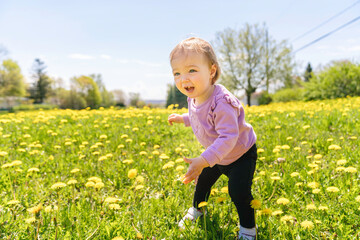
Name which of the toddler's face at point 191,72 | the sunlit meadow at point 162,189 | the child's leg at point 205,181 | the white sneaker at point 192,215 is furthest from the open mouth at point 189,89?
the white sneaker at point 192,215

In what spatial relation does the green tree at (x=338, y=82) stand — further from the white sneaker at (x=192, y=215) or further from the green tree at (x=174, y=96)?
the green tree at (x=174, y=96)

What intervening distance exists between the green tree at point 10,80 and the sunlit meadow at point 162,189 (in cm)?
4916

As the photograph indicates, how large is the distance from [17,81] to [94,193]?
5343cm

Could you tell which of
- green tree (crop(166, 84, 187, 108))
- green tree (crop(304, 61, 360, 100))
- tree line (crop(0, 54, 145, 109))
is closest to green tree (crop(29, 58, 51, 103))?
tree line (crop(0, 54, 145, 109))

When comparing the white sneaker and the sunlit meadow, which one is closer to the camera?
the sunlit meadow

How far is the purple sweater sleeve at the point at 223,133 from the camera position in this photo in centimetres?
169

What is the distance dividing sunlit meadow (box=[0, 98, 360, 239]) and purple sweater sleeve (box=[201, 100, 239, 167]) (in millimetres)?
501

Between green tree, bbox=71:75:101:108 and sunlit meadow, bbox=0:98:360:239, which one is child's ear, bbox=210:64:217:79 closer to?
sunlit meadow, bbox=0:98:360:239

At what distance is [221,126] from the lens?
5.86 feet

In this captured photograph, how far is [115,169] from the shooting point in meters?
3.61

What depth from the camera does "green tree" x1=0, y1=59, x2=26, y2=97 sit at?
46.0 meters

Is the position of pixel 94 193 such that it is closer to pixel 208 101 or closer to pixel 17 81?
pixel 208 101

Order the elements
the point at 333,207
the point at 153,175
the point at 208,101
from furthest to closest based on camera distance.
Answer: the point at 153,175
the point at 333,207
the point at 208,101

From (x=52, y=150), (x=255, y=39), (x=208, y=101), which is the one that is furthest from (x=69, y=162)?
(x=255, y=39)
